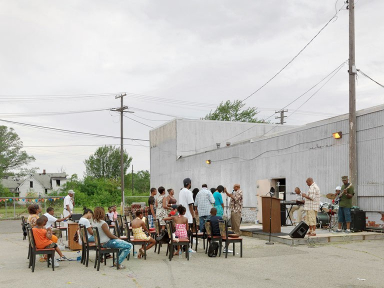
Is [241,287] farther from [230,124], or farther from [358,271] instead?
[230,124]

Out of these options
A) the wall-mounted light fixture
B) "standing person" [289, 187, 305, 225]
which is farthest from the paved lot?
the wall-mounted light fixture

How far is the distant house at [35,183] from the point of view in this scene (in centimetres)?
9456

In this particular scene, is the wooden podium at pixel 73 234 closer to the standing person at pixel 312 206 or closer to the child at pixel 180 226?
the child at pixel 180 226

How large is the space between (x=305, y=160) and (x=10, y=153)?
68.4 m

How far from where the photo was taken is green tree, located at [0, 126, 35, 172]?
253 feet

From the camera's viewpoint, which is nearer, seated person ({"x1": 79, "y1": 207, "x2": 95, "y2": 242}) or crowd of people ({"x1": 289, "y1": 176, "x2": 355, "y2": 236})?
seated person ({"x1": 79, "y1": 207, "x2": 95, "y2": 242})

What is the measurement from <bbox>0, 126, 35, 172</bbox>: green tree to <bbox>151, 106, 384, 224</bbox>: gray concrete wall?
2151 inches

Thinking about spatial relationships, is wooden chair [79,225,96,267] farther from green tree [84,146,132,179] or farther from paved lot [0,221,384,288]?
green tree [84,146,132,179]

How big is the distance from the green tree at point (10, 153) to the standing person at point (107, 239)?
71.7 meters

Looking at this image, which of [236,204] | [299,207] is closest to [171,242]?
[236,204]

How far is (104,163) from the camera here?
91.3 m

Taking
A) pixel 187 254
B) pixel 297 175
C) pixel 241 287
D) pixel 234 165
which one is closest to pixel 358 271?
pixel 241 287

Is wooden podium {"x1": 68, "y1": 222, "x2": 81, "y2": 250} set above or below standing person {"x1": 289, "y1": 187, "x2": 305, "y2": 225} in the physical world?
below

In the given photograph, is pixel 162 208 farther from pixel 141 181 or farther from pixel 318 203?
pixel 141 181
